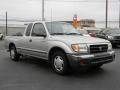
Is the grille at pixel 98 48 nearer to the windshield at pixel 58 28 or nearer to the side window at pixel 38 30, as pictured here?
the windshield at pixel 58 28

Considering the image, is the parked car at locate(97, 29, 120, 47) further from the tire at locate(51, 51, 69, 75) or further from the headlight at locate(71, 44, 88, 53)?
the headlight at locate(71, 44, 88, 53)

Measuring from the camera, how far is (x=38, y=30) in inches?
311

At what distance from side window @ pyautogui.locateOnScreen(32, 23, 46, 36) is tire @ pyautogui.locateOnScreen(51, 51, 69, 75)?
42.4 inches

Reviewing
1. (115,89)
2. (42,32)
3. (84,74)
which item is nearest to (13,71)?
(42,32)

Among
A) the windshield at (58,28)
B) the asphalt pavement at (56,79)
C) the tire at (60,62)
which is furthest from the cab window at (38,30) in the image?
the asphalt pavement at (56,79)

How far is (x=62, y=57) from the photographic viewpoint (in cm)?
662

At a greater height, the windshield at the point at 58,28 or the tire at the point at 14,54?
the windshield at the point at 58,28

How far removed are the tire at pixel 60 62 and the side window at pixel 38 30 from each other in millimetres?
1076

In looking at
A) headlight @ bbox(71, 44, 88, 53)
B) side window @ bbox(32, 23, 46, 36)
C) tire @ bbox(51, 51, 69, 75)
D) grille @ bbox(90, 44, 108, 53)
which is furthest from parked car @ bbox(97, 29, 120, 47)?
headlight @ bbox(71, 44, 88, 53)

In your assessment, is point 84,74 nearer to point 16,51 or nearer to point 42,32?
point 42,32

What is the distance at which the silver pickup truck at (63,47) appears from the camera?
6266 millimetres

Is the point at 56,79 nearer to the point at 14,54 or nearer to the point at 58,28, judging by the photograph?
the point at 58,28

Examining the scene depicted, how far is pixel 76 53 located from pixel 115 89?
5.22ft

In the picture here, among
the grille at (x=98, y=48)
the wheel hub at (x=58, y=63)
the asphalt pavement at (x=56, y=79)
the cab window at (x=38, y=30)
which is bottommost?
the asphalt pavement at (x=56, y=79)
